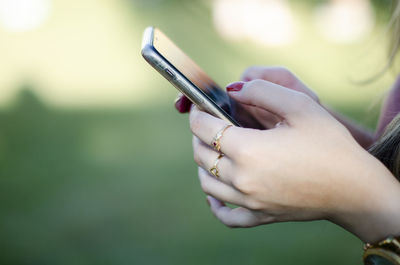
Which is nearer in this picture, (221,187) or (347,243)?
(221,187)

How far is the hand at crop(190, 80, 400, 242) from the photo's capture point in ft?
2.43

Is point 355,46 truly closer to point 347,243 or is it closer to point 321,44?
point 321,44

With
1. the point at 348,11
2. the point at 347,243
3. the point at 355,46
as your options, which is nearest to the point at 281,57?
the point at 355,46

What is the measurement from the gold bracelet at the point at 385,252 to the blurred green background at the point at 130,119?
2.29 ft

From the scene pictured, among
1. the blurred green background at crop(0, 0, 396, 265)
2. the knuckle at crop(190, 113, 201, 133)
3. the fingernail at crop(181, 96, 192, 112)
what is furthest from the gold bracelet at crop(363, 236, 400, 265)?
the blurred green background at crop(0, 0, 396, 265)

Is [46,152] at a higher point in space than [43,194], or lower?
higher

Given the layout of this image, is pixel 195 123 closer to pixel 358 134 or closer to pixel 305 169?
pixel 305 169

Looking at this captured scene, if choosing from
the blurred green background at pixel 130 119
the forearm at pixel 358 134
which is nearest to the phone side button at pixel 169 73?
the forearm at pixel 358 134

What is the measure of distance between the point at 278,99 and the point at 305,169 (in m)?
0.14

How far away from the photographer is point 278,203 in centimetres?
78

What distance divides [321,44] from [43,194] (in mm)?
3246

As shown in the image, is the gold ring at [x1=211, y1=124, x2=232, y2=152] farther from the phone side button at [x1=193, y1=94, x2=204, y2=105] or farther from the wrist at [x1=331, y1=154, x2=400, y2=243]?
the wrist at [x1=331, y1=154, x2=400, y2=243]

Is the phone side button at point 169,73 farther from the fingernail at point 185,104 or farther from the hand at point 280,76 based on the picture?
the hand at point 280,76

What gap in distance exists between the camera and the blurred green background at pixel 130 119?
6.56 ft
